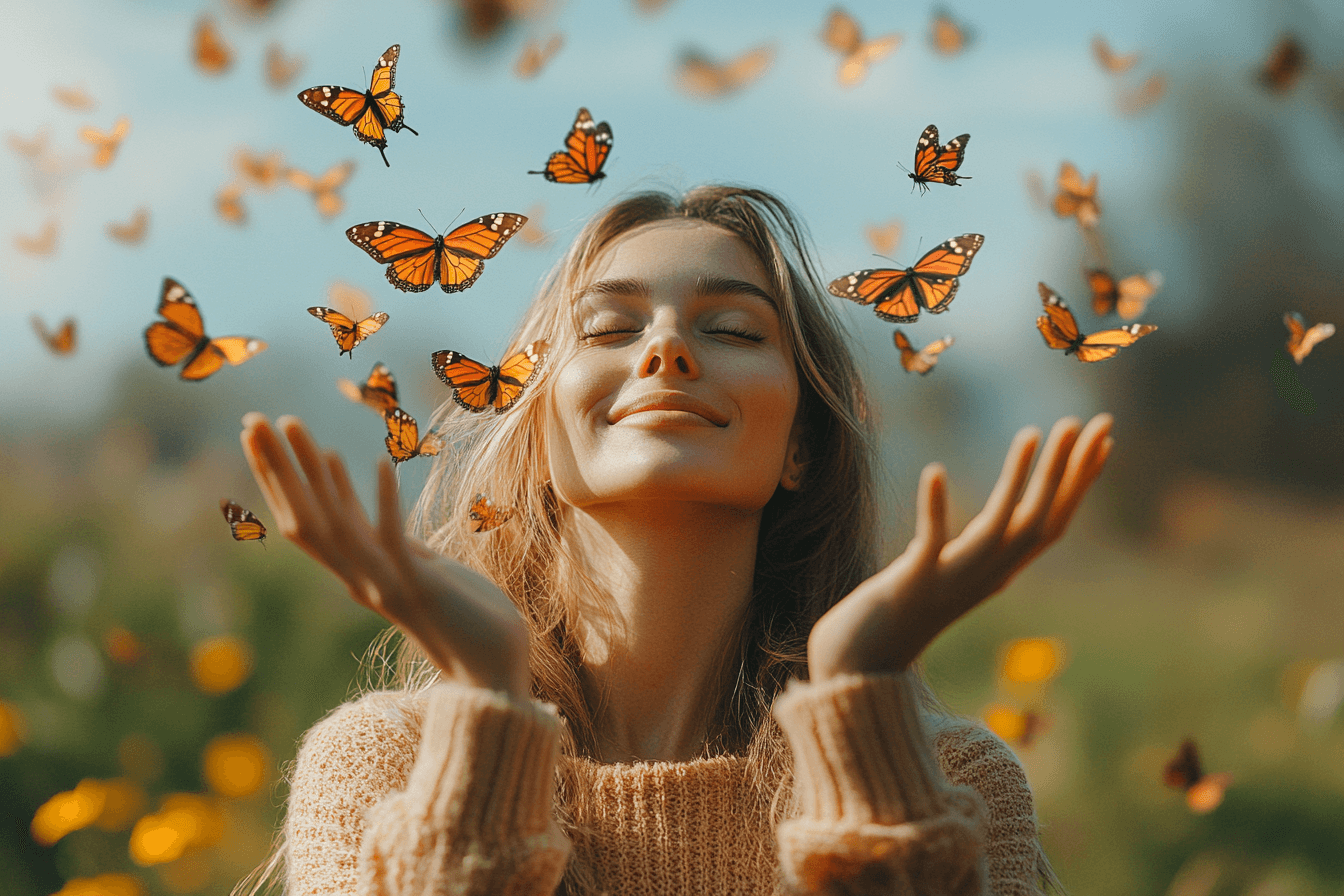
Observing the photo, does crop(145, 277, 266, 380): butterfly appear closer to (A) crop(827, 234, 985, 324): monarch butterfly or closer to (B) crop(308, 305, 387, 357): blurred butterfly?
(B) crop(308, 305, 387, 357): blurred butterfly

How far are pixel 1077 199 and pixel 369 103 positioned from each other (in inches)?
60.2

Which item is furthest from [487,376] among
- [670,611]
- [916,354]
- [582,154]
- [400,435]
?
[916,354]

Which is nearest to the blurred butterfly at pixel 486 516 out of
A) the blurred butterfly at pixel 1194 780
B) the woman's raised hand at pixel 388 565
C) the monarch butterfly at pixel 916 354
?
the woman's raised hand at pixel 388 565

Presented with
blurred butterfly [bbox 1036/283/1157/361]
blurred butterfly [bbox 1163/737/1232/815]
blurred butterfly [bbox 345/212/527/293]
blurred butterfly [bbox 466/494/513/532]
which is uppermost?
blurred butterfly [bbox 345/212/527/293]

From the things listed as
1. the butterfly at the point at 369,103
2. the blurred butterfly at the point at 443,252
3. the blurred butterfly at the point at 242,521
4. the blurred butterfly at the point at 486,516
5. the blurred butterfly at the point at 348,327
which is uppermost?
the butterfly at the point at 369,103

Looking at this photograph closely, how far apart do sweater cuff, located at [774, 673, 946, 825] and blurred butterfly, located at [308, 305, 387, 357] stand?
100 centimetres

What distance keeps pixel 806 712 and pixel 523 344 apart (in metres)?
1.17

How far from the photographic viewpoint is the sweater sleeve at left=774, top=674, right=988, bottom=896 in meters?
1.34

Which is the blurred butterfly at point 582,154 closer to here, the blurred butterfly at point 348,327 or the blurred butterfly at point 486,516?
the blurred butterfly at point 348,327

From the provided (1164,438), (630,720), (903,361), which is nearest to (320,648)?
(630,720)

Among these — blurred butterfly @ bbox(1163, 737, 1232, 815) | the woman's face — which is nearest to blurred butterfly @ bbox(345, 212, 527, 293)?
the woman's face

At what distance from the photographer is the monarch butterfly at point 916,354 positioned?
1936 millimetres

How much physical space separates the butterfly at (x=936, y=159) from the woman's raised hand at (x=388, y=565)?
1.04 meters

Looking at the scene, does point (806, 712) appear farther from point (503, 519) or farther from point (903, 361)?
point (503, 519)
